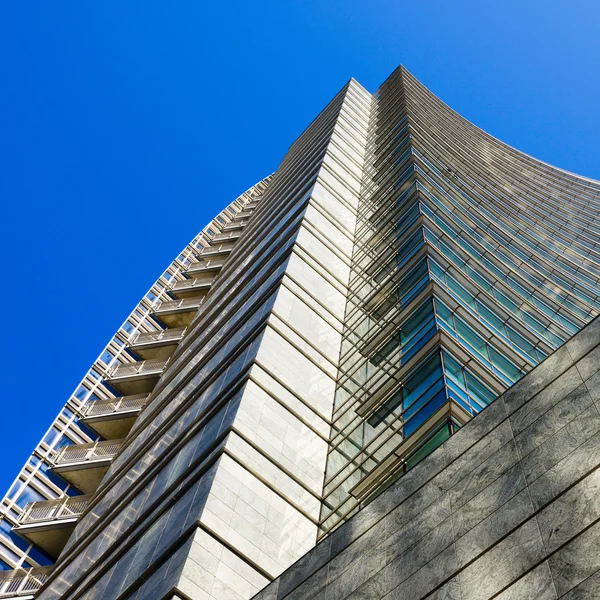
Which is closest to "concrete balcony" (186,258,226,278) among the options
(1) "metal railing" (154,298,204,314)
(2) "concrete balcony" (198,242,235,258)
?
(2) "concrete balcony" (198,242,235,258)

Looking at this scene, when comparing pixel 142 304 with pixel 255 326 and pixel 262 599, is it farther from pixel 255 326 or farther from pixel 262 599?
pixel 262 599

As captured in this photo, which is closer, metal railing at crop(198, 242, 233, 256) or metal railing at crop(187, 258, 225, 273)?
metal railing at crop(187, 258, 225, 273)

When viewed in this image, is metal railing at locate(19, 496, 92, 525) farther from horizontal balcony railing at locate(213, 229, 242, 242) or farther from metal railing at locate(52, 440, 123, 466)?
horizontal balcony railing at locate(213, 229, 242, 242)

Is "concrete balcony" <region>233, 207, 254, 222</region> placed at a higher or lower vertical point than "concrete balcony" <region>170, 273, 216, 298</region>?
higher

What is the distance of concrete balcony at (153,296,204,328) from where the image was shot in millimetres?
46281

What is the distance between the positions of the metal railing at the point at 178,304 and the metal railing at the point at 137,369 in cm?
638

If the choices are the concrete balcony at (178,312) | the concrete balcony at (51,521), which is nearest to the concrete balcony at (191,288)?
the concrete balcony at (178,312)

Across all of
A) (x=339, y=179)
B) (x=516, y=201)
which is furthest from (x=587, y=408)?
(x=516, y=201)

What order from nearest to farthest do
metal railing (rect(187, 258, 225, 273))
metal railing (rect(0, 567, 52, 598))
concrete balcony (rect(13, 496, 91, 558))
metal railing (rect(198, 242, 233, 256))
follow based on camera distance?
metal railing (rect(0, 567, 52, 598)) < concrete balcony (rect(13, 496, 91, 558)) < metal railing (rect(187, 258, 225, 273)) < metal railing (rect(198, 242, 233, 256))

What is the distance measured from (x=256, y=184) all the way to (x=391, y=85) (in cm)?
1630

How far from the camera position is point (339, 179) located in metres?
40.3

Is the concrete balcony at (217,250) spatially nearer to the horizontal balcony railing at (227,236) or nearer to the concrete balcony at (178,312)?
the horizontal balcony railing at (227,236)

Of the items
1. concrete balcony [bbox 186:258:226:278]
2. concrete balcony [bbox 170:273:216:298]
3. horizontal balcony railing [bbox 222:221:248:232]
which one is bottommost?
concrete balcony [bbox 170:273:216:298]

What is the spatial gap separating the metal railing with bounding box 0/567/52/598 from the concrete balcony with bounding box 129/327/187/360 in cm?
1633
